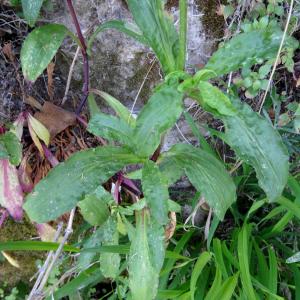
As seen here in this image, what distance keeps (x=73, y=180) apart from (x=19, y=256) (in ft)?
2.62

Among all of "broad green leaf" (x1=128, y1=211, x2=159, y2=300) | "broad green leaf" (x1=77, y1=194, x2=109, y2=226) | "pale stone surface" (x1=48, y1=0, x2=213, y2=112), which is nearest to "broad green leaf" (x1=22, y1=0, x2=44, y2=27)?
"pale stone surface" (x1=48, y1=0, x2=213, y2=112)

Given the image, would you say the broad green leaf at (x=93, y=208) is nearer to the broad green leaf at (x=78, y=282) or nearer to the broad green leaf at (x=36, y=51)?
the broad green leaf at (x=78, y=282)

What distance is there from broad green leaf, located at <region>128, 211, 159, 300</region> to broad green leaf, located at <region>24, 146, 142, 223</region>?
194 millimetres

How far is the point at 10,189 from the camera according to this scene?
129 cm

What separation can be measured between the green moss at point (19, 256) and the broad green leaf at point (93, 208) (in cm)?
43

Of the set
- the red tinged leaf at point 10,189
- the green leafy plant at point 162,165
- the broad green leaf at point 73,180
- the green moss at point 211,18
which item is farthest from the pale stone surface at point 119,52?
the broad green leaf at point 73,180

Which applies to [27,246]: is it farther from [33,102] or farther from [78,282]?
[33,102]

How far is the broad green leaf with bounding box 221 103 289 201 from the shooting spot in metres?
0.90

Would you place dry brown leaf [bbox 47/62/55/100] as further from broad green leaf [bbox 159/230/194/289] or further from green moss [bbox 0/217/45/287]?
broad green leaf [bbox 159/230/194/289]

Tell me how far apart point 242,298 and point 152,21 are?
83 cm

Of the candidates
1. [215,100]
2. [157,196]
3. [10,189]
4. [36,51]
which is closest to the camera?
[215,100]

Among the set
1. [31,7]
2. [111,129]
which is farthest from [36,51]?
[111,129]

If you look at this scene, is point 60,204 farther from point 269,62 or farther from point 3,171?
point 269,62

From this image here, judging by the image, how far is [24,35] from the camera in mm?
1404
